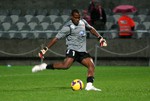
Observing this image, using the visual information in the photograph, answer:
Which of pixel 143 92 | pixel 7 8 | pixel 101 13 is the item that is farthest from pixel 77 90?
pixel 7 8

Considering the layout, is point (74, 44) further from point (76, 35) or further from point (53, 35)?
point (53, 35)

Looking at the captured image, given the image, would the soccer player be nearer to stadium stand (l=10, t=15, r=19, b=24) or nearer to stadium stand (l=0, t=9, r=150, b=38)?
stadium stand (l=0, t=9, r=150, b=38)

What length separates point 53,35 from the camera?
30359 millimetres

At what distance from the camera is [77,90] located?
51.1ft

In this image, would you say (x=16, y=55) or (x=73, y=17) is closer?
(x=73, y=17)

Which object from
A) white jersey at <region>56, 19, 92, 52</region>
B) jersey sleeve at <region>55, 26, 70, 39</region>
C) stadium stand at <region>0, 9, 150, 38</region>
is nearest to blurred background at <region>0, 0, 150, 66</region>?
stadium stand at <region>0, 9, 150, 38</region>

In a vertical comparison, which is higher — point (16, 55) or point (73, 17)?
point (73, 17)

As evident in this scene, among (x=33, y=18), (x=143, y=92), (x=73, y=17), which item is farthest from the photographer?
(x=33, y=18)

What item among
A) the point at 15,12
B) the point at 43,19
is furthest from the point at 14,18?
the point at 43,19

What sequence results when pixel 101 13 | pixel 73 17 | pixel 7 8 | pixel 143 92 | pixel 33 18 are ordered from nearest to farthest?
pixel 143 92
pixel 73 17
pixel 101 13
pixel 33 18
pixel 7 8

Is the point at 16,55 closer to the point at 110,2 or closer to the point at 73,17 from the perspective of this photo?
the point at 110,2

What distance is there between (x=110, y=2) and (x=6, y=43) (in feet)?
24.4

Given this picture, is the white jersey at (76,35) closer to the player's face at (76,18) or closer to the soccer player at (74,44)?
the soccer player at (74,44)

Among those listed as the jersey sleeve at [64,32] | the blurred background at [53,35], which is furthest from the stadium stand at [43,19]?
the jersey sleeve at [64,32]
